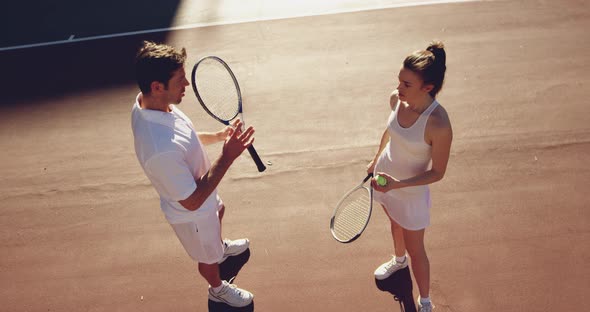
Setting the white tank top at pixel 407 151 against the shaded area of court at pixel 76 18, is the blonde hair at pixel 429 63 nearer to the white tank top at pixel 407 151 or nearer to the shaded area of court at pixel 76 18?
the white tank top at pixel 407 151

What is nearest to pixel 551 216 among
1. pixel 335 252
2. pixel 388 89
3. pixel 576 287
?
pixel 576 287

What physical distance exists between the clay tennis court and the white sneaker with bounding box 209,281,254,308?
0.52ft

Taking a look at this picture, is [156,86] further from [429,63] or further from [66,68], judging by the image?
[66,68]

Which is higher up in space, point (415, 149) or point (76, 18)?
point (415, 149)

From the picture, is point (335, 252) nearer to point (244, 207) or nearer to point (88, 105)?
point (244, 207)

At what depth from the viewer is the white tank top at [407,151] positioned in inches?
133

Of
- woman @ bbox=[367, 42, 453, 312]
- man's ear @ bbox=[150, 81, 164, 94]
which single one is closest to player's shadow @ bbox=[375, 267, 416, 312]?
woman @ bbox=[367, 42, 453, 312]

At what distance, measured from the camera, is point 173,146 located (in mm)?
3230

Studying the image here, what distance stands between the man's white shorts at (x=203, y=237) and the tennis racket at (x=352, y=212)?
0.90 meters

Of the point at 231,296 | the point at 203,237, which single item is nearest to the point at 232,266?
the point at 231,296

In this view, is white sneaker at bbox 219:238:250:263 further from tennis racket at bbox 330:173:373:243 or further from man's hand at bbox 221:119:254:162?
man's hand at bbox 221:119:254:162

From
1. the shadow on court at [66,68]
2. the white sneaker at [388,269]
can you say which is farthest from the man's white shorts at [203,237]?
the shadow on court at [66,68]

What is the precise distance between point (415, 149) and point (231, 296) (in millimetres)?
2070

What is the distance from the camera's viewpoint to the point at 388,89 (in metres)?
6.93
